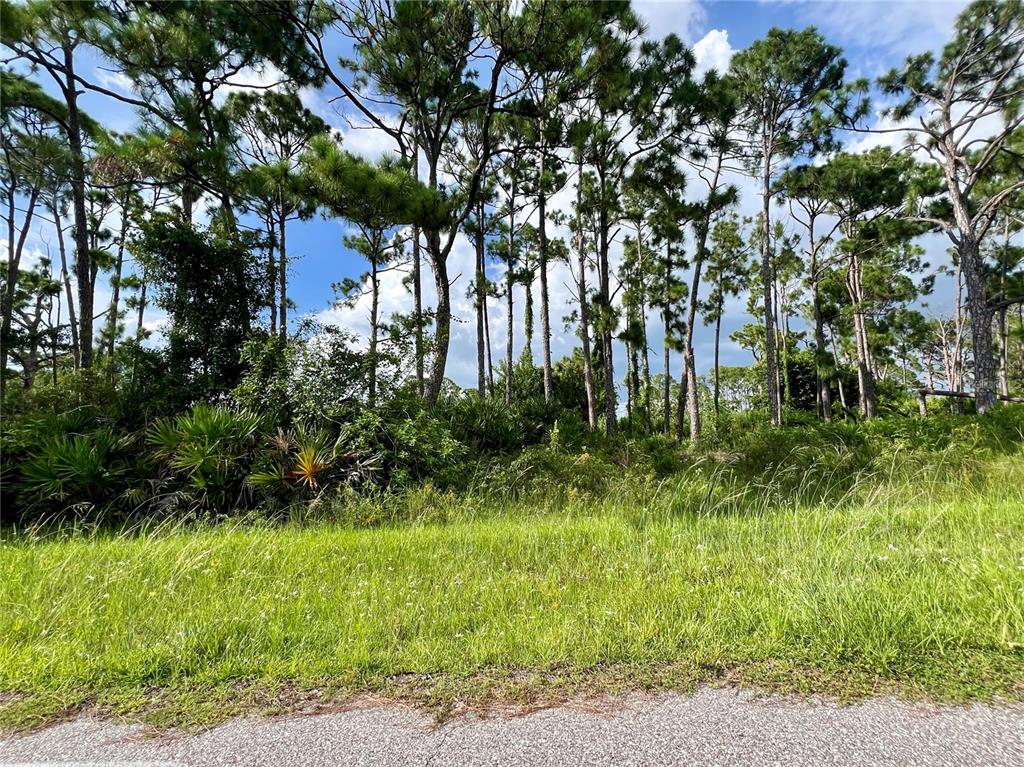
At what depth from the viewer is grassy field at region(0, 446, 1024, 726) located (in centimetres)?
192

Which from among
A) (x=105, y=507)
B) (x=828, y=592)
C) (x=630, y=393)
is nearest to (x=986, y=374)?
(x=630, y=393)

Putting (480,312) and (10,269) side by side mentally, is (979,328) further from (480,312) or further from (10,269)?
(10,269)

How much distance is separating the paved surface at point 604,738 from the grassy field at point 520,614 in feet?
0.44

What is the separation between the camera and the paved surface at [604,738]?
58.6 inches

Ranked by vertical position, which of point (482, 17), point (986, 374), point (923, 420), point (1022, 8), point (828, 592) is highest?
point (1022, 8)

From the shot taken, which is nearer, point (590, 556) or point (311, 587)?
point (311, 587)

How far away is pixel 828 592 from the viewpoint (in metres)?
2.38

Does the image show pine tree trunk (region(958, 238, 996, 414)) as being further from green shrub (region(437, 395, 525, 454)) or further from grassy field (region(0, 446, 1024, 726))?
green shrub (region(437, 395, 525, 454))

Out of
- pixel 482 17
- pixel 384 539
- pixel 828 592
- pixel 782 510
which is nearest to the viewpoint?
pixel 828 592

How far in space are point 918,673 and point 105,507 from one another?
25.4 feet

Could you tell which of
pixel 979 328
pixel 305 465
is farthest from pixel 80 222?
pixel 979 328

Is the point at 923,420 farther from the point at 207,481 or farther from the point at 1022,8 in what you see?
the point at 207,481

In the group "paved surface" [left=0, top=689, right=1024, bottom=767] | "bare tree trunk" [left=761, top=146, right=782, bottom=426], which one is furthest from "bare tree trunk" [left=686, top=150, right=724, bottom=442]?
Answer: "paved surface" [left=0, top=689, right=1024, bottom=767]

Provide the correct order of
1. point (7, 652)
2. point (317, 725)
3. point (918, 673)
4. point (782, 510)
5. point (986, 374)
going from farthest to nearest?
point (986, 374), point (782, 510), point (7, 652), point (918, 673), point (317, 725)
